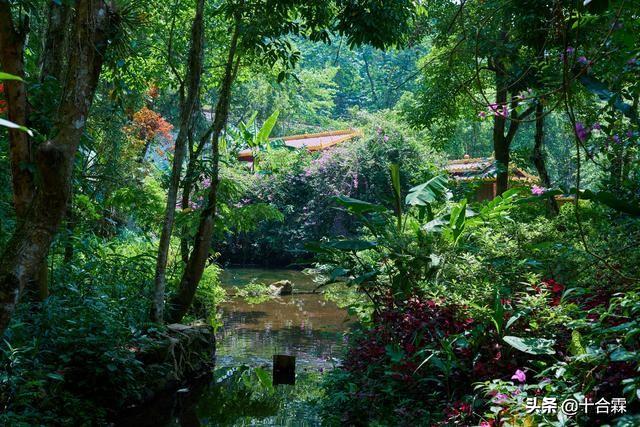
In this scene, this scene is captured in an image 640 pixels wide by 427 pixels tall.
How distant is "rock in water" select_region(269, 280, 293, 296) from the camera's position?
12.8m

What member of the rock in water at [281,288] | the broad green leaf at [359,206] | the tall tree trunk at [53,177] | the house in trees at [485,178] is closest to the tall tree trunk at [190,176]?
the broad green leaf at [359,206]

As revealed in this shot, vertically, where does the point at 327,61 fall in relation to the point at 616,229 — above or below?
above

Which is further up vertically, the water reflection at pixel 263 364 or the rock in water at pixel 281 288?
the rock in water at pixel 281 288

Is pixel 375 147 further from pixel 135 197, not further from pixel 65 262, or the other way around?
pixel 65 262

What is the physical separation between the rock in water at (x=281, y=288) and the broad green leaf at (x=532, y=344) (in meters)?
9.12

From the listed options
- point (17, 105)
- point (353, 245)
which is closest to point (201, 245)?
point (353, 245)

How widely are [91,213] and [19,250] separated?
5.28 metres

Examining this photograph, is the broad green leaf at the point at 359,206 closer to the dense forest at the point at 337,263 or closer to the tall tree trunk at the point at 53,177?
the dense forest at the point at 337,263

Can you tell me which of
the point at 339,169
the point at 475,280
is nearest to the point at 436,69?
the point at 475,280

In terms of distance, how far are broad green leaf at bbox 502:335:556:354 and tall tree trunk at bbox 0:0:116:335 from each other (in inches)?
100

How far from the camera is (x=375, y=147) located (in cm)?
1662

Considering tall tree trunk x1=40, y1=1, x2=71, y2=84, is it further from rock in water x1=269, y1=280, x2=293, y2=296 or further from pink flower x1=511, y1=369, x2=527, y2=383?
rock in water x1=269, y1=280, x2=293, y2=296

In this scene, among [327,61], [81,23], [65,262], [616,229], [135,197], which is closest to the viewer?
[81,23]

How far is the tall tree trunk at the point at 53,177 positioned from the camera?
2908 mm
